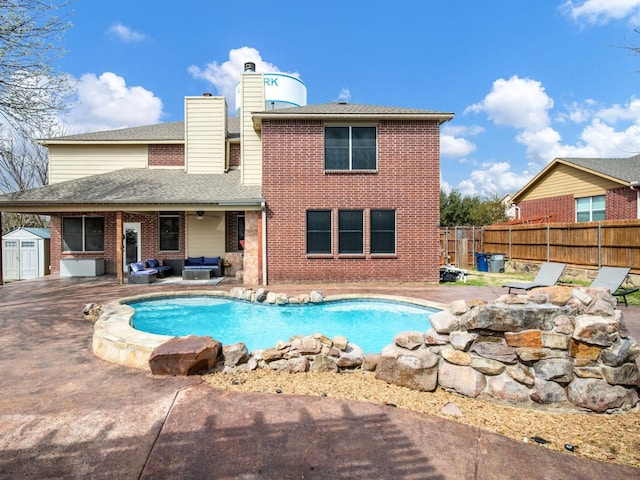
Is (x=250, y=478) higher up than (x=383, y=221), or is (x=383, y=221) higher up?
(x=383, y=221)

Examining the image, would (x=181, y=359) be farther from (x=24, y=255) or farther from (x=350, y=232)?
(x=24, y=255)

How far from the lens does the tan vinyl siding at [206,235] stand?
14.5 m

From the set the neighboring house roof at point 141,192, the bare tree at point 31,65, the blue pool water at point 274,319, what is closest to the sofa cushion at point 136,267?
the neighboring house roof at point 141,192

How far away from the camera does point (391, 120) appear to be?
12.0 m

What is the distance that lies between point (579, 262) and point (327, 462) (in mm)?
14213

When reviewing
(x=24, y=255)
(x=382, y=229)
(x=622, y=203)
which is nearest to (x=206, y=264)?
(x=382, y=229)

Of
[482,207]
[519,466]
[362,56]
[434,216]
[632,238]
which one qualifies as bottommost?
[519,466]

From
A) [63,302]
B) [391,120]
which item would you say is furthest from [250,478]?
[391,120]

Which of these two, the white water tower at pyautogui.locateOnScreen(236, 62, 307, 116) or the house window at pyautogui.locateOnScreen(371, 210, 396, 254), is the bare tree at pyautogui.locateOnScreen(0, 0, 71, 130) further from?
Answer: the white water tower at pyautogui.locateOnScreen(236, 62, 307, 116)

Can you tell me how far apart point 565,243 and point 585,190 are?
19.9ft

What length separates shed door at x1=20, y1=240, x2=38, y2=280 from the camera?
16891mm

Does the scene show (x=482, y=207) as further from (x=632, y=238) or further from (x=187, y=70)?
(x=187, y=70)

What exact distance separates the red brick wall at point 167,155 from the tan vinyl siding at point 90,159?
377 mm

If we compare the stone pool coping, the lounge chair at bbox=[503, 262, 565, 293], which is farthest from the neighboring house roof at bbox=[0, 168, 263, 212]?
the lounge chair at bbox=[503, 262, 565, 293]
